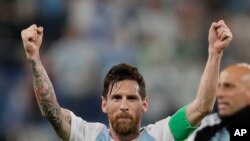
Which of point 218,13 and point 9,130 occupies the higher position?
point 218,13

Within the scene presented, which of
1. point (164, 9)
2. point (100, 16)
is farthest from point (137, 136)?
point (164, 9)

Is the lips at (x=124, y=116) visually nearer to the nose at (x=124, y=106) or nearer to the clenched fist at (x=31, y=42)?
the nose at (x=124, y=106)

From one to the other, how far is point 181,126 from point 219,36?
29.4 inches

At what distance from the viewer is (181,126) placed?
7.58 m

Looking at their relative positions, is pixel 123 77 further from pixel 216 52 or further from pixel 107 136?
pixel 216 52

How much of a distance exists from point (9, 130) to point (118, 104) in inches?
179

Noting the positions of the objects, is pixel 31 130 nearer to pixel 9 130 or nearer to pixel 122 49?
pixel 9 130

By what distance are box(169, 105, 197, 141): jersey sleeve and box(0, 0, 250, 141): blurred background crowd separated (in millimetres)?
3993

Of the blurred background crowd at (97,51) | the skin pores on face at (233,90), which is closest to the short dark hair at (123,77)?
the skin pores on face at (233,90)

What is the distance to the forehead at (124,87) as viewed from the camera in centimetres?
767

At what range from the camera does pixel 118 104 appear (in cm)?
759

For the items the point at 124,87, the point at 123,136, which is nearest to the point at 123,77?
the point at 124,87

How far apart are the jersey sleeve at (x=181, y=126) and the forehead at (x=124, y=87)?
1.22 ft

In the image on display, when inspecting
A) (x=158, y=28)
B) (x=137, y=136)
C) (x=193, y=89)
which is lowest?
(x=137, y=136)
